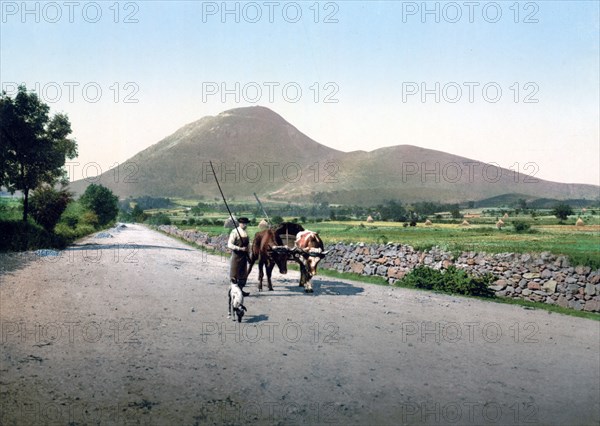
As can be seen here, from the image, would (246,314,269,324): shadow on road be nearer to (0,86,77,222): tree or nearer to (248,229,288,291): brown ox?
(248,229,288,291): brown ox

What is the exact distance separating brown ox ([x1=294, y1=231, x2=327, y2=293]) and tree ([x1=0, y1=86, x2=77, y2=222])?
954 inches

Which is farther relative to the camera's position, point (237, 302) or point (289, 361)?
point (237, 302)

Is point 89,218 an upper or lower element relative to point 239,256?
upper

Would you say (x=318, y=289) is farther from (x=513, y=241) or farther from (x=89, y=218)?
(x=89, y=218)

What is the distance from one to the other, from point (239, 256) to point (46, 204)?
29813 millimetres

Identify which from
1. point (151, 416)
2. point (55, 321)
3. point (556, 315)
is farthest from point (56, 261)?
point (556, 315)

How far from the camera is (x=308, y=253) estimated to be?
16.1 m

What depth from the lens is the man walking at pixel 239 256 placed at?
12.3m

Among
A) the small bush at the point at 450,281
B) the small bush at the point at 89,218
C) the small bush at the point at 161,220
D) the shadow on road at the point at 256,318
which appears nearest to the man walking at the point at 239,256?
the shadow on road at the point at 256,318

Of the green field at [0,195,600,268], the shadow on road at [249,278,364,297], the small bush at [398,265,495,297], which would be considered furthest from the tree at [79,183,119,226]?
the small bush at [398,265,495,297]

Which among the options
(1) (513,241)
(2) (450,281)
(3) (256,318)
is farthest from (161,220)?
(3) (256,318)

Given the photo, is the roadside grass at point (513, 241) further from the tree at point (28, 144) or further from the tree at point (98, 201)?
the tree at point (98, 201)

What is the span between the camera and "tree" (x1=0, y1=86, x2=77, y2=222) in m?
32.1

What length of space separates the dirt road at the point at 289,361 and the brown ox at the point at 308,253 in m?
1.52
